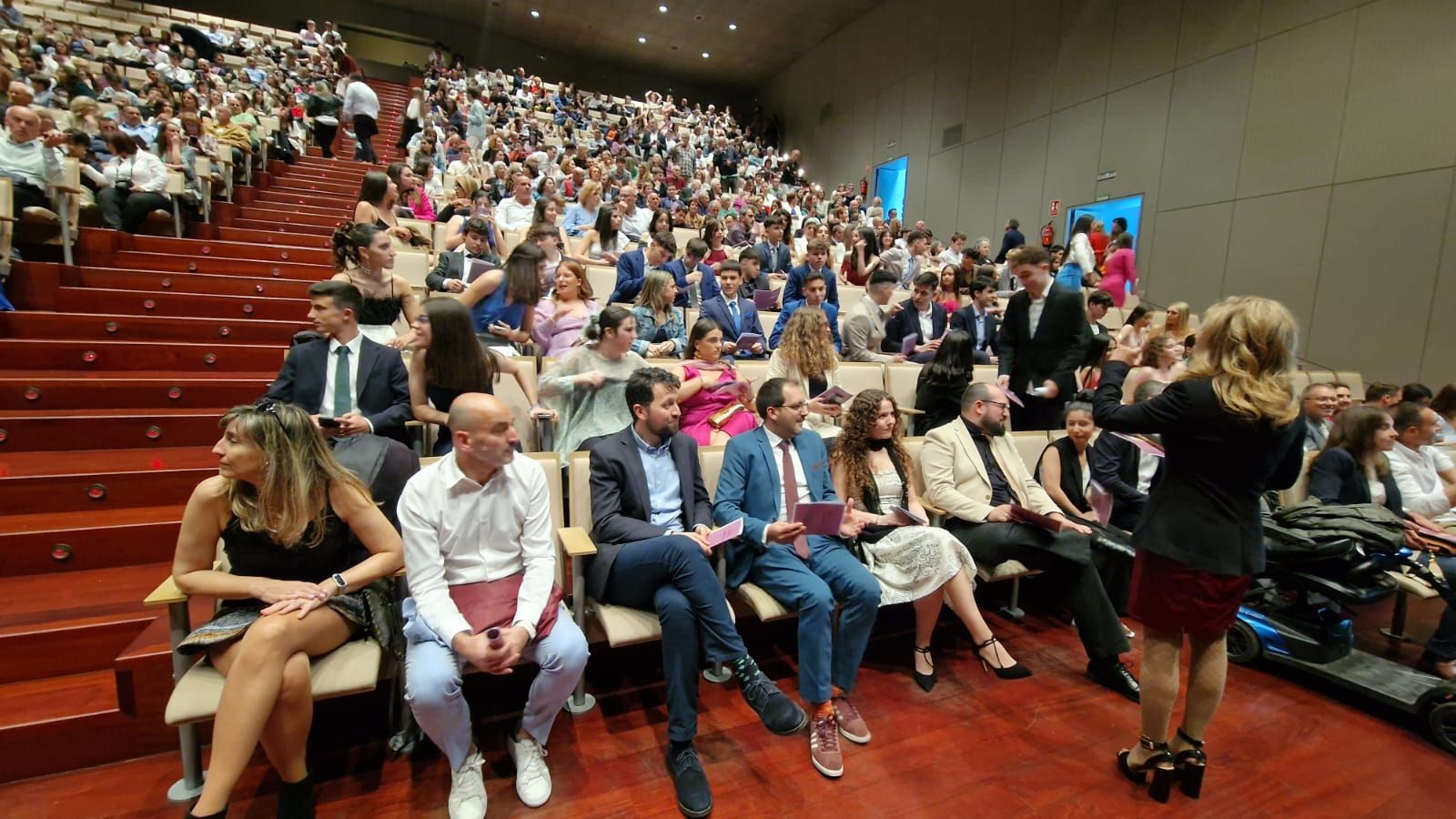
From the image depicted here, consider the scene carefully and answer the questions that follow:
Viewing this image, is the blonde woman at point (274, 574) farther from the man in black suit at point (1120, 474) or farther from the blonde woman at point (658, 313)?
the man in black suit at point (1120, 474)

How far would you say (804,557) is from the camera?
90.6 inches

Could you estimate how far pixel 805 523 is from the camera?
2115 mm

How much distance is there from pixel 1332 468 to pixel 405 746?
396cm

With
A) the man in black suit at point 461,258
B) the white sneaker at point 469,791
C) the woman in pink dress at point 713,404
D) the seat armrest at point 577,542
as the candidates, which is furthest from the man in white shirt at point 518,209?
the white sneaker at point 469,791

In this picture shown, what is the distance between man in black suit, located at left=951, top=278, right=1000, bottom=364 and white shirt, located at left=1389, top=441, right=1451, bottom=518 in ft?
6.91

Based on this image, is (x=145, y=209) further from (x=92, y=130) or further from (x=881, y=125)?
(x=881, y=125)

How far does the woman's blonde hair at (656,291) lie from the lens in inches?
142

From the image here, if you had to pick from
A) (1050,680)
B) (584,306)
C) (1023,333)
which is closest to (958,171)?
(1023,333)

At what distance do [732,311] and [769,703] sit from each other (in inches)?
102

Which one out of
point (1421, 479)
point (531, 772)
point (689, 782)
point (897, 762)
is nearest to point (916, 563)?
point (897, 762)

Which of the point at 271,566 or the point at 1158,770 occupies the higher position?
the point at 271,566

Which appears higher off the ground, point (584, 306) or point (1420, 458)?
point (584, 306)

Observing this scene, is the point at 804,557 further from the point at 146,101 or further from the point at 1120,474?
the point at 146,101

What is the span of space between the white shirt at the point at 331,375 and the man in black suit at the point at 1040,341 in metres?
2.90
